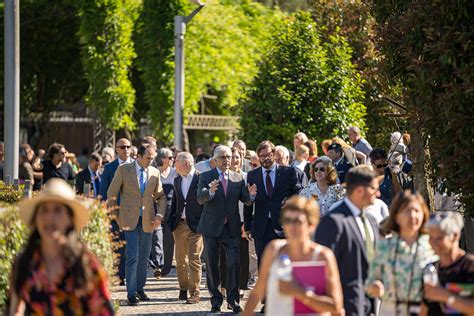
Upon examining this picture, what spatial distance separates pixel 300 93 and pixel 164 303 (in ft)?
25.0

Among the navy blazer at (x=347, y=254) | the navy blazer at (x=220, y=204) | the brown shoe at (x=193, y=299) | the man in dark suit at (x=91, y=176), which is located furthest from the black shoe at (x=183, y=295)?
the navy blazer at (x=347, y=254)

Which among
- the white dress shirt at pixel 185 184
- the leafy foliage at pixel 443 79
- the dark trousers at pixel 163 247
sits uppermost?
the leafy foliage at pixel 443 79

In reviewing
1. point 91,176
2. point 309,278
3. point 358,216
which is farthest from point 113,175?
point 309,278

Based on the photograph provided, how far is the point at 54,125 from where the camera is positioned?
51062mm

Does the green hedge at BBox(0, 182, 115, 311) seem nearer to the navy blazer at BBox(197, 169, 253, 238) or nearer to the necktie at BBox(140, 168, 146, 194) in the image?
the navy blazer at BBox(197, 169, 253, 238)

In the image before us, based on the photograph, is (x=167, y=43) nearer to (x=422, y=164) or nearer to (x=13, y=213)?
(x=422, y=164)

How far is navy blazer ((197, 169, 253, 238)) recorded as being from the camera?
14.1 metres

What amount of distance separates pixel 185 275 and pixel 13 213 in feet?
17.1

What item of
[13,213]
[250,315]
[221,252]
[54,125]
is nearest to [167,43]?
[54,125]

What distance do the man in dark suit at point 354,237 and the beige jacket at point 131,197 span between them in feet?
20.1

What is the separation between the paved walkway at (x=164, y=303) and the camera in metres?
14.0

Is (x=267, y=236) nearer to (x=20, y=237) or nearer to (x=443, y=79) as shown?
(x=443, y=79)

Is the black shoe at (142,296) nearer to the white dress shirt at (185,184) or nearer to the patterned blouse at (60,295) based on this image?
the white dress shirt at (185,184)

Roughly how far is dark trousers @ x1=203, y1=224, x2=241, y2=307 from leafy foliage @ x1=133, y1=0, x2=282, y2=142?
19.9 m
